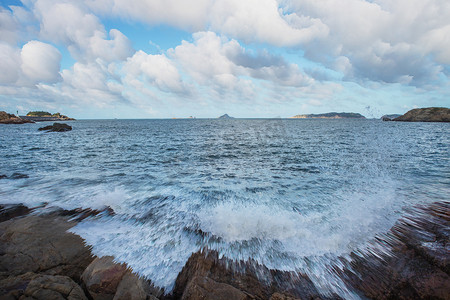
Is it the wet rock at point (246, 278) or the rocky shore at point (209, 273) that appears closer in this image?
the rocky shore at point (209, 273)

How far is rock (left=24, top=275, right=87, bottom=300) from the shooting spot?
4.03 metres

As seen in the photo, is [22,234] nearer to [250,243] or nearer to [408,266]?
[250,243]

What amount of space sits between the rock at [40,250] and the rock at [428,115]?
194603 mm

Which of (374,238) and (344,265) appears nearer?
(344,265)

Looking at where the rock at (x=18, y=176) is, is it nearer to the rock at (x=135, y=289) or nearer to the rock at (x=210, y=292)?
the rock at (x=135, y=289)

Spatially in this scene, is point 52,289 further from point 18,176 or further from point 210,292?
point 18,176

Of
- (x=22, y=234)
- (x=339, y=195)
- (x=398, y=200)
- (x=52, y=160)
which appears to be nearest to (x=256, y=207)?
(x=339, y=195)

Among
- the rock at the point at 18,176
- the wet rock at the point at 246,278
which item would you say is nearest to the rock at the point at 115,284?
the wet rock at the point at 246,278

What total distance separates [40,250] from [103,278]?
2717 mm

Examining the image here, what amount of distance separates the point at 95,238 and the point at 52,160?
19.6 meters

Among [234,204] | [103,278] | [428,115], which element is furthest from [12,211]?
[428,115]

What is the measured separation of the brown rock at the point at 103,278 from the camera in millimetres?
4707

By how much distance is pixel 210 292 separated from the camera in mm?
4281

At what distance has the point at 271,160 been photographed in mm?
20938
